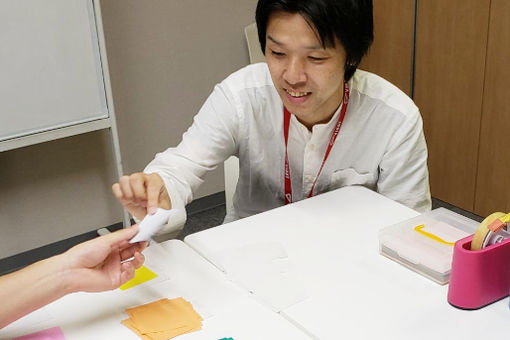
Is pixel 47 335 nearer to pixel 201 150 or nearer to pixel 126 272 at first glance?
pixel 126 272

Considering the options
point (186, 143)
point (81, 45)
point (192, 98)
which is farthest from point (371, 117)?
point (192, 98)

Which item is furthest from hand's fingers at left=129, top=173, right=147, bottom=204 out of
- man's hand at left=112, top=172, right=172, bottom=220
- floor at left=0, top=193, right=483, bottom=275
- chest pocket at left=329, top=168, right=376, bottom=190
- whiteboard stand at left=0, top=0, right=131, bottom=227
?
floor at left=0, top=193, right=483, bottom=275

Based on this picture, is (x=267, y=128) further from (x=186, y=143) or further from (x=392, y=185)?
(x=392, y=185)

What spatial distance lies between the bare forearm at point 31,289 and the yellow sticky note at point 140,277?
13 cm

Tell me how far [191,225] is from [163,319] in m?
2.00

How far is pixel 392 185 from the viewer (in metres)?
1.61

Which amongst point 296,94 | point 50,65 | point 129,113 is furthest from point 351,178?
point 129,113

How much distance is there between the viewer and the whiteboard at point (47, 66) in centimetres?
219

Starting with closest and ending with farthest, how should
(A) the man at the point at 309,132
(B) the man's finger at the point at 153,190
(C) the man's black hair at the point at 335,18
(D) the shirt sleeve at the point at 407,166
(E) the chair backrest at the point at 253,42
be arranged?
(B) the man's finger at the point at 153,190, (C) the man's black hair at the point at 335,18, (A) the man at the point at 309,132, (D) the shirt sleeve at the point at 407,166, (E) the chair backrest at the point at 253,42

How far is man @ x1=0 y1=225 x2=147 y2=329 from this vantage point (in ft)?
3.32

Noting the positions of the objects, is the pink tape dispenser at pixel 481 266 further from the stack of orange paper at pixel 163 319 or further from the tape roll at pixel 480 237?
the stack of orange paper at pixel 163 319

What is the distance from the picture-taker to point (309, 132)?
161 cm

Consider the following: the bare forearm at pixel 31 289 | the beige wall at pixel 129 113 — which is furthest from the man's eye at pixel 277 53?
the beige wall at pixel 129 113

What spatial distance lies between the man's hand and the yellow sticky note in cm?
12
